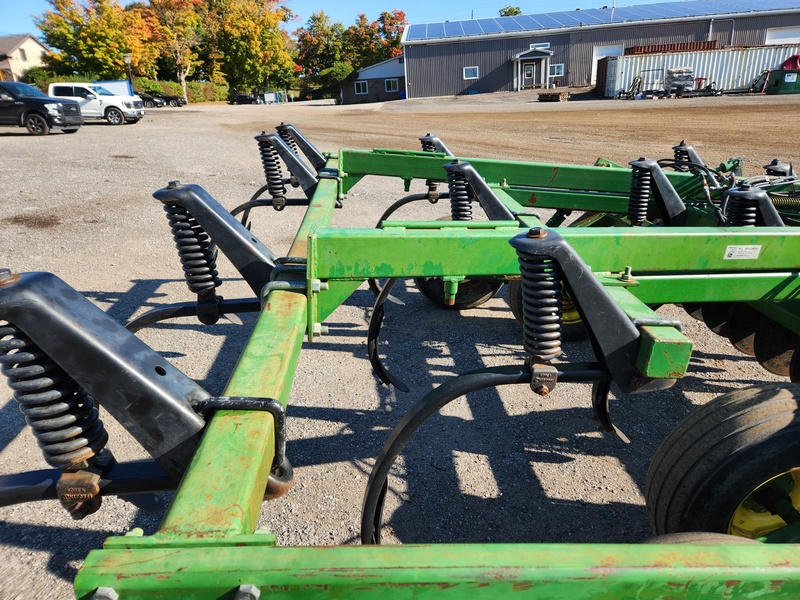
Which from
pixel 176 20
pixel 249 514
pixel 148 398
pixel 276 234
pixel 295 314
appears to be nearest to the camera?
pixel 249 514

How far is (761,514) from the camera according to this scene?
209cm

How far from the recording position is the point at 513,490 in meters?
2.97

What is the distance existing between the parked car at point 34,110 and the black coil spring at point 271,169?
57.1ft

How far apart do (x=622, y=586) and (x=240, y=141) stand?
57.1 ft

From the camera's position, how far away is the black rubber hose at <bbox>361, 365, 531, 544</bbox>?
1.85 meters

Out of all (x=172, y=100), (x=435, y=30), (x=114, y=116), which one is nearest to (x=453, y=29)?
(x=435, y=30)

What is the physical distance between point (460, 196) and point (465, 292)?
183cm

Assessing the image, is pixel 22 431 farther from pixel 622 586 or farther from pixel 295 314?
pixel 622 586

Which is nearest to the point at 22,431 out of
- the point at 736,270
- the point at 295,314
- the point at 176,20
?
the point at 295,314

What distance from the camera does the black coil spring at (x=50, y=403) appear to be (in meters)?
1.47

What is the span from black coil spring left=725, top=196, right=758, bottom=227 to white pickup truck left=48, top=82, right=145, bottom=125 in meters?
23.9

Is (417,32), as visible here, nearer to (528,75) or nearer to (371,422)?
(528,75)

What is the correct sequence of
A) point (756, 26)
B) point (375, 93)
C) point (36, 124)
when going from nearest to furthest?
point (36, 124)
point (756, 26)
point (375, 93)

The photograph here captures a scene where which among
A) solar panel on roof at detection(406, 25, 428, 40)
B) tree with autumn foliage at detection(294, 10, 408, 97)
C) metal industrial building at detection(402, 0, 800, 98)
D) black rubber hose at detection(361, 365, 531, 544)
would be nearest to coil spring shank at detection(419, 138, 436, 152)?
black rubber hose at detection(361, 365, 531, 544)
